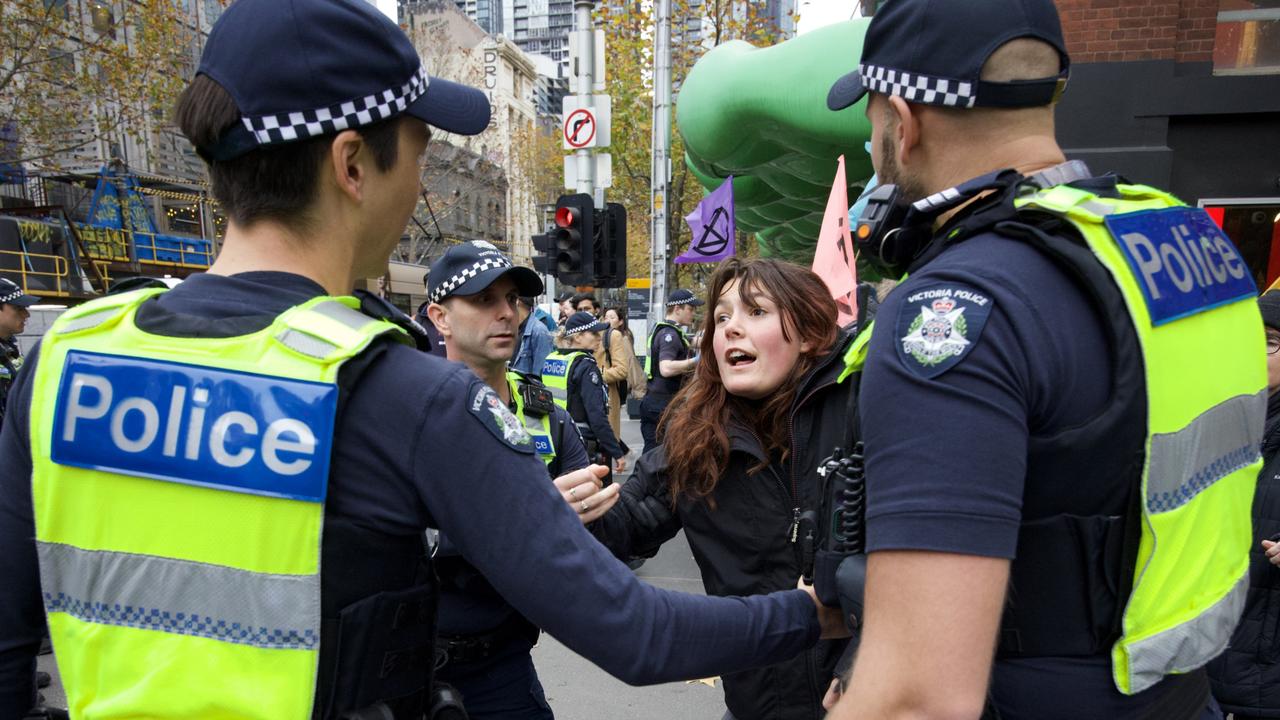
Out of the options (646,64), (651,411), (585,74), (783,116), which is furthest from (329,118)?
(646,64)

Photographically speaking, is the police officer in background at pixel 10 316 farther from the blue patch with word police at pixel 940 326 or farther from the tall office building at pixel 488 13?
the tall office building at pixel 488 13

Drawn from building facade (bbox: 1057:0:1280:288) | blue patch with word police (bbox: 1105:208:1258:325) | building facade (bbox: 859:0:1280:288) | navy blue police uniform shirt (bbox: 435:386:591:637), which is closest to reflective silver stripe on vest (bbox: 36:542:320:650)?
navy blue police uniform shirt (bbox: 435:386:591:637)

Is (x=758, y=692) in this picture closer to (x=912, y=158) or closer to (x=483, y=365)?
(x=912, y=158)

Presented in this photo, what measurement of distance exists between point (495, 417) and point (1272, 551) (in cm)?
292

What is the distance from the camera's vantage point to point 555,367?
247 inches

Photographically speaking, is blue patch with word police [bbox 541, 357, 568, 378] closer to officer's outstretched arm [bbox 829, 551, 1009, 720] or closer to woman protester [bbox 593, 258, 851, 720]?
woman protester [bbox 593, 258, 851, 720]

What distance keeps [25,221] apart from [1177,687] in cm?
2164

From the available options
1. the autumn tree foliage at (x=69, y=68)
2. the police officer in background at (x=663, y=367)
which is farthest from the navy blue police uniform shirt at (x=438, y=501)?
the autumn tree foliage at (x=69, y=68)

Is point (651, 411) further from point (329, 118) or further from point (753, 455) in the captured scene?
point (329, 118)

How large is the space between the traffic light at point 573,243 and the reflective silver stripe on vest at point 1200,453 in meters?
8.34

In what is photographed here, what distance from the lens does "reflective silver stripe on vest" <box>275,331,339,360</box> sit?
1080 mm

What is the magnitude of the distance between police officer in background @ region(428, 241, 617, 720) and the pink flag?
1.36 m

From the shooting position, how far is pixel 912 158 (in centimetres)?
135

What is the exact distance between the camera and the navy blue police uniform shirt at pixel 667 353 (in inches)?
336
